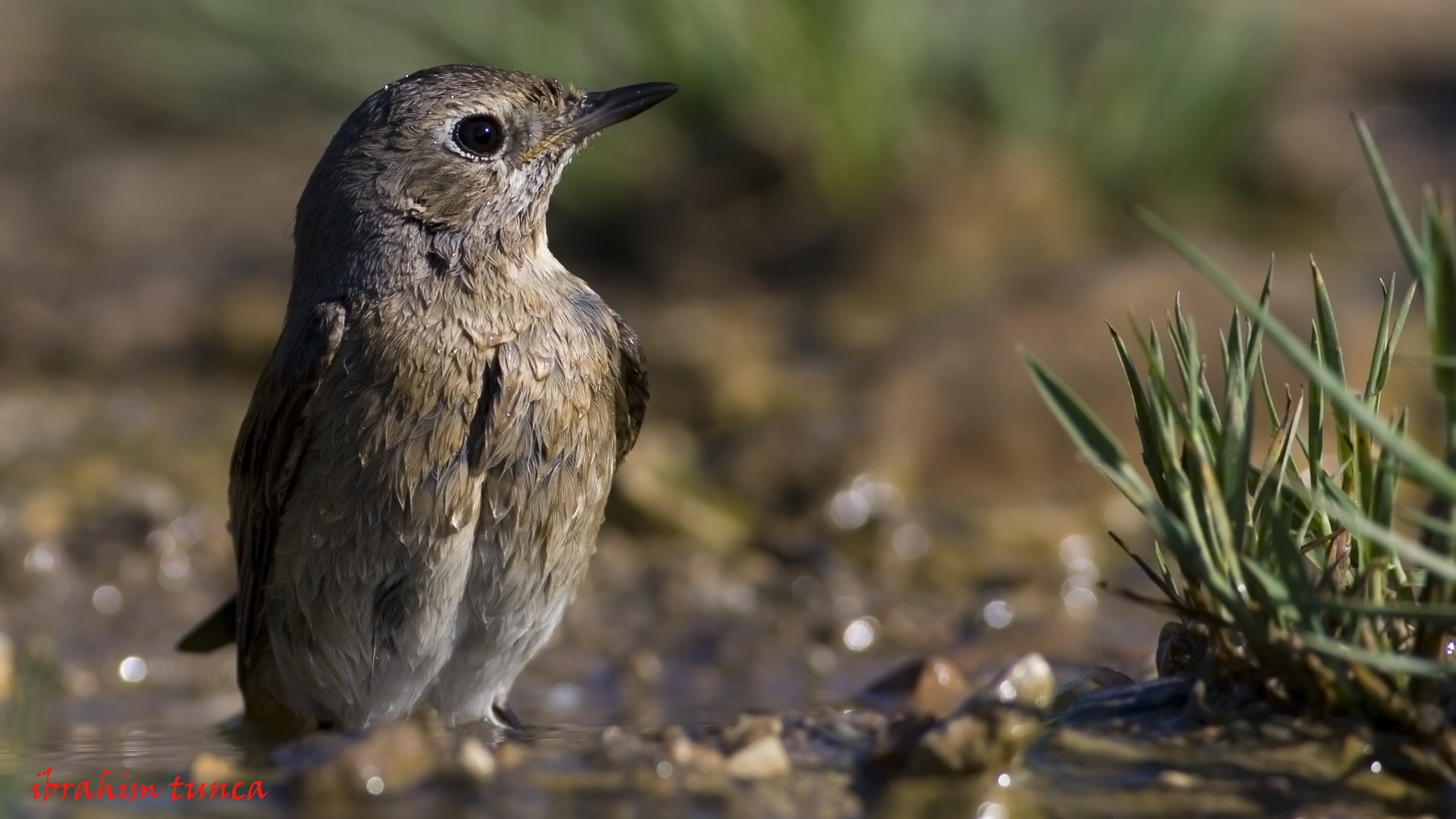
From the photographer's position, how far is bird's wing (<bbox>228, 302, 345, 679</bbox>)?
4914 mm

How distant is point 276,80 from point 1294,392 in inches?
297

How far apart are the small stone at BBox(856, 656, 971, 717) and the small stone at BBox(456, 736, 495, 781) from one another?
1.87 meters

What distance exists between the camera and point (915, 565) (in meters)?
7.37

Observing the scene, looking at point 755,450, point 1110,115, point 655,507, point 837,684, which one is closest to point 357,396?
point 837,684

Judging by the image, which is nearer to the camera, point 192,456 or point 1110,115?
point 192,456

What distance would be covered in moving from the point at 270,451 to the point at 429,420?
675mm

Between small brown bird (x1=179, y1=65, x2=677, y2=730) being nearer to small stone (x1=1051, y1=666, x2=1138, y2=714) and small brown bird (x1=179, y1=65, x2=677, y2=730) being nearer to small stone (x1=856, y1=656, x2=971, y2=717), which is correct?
small stone (x1=856, y1=656, x2=971, y2=717)

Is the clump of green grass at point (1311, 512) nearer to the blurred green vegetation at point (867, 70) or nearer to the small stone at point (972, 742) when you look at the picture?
the small stone at point (972, 742)

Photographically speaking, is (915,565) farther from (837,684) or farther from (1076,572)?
(837,684)

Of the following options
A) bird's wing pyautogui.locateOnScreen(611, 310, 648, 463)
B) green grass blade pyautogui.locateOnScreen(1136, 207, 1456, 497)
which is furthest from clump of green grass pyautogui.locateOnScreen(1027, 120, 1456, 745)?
bird's wing pyautogui.locateOnScreen(611, 310, 648, 463)

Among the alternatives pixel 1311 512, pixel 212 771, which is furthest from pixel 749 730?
pixel 1311 512

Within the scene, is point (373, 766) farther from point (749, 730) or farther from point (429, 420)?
point (429, 420)

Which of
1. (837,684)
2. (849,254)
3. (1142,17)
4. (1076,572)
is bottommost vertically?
(837,684)

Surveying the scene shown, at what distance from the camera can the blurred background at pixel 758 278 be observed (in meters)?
6.88
